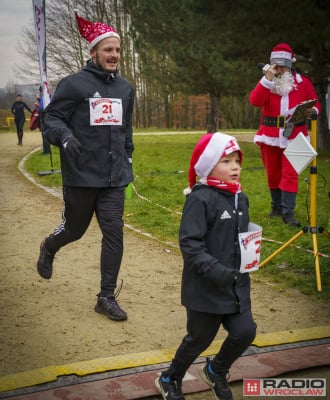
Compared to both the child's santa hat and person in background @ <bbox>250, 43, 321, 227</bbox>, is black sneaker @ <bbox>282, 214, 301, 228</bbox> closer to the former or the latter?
person in background @ <bbox>250, 43, 321, 227</bbox>

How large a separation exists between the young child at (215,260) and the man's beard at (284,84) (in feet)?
14.2

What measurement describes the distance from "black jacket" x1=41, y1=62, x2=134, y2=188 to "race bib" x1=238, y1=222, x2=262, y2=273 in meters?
1.70

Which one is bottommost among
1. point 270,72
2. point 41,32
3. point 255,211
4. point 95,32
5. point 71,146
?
point 255,211

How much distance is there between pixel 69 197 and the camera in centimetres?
464

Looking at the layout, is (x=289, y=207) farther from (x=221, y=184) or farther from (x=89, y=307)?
(x=221, y=184)

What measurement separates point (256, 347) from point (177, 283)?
1590 millimetres

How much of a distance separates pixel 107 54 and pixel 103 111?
448 millimetres

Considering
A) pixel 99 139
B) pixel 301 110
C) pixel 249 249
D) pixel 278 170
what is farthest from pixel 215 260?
pixel 278 170

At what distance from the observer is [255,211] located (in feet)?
28.3

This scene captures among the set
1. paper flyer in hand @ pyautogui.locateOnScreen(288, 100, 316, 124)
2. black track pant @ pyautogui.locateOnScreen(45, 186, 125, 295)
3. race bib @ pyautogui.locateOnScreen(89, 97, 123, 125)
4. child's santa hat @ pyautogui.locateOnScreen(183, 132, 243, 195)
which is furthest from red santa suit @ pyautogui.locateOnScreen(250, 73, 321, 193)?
child's santa hat @ pyautogui.locateOnScreen(183, 132, 243, 195)

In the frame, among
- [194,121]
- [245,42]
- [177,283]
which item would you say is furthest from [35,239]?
[194,121]

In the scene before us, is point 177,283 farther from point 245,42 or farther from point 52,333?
point 245,42

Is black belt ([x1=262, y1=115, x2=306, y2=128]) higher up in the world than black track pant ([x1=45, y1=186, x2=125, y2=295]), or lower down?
higher up

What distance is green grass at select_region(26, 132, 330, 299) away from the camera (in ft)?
18.7
